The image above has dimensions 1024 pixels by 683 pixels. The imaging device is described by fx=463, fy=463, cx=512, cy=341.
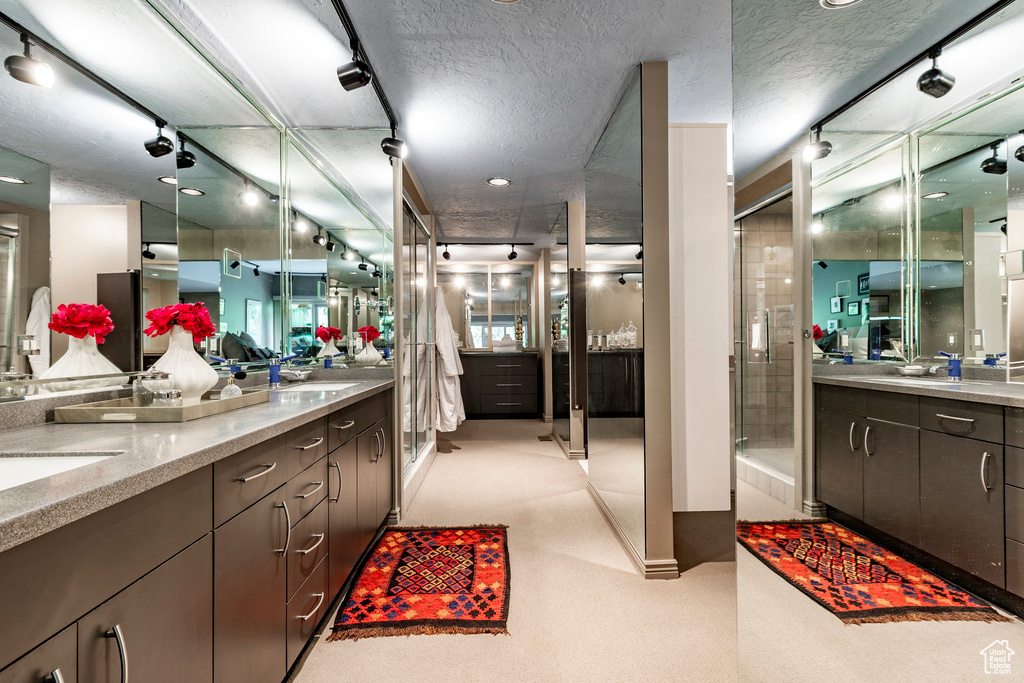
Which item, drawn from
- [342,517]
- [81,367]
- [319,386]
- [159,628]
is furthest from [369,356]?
[159,628]

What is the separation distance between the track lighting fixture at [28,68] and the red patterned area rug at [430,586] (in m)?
2.03

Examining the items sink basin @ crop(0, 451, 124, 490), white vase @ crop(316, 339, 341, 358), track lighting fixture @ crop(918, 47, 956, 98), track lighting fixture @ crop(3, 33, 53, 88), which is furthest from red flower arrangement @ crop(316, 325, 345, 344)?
track lighting fixture @ crop(918, 47, 956, 98)

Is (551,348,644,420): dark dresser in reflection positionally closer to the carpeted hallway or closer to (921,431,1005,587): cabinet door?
the carpeted hallway

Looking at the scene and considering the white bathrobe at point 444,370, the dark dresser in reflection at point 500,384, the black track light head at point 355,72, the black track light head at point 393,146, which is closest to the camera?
the black track light head at point 355,72

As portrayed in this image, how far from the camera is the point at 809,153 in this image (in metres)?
0.85

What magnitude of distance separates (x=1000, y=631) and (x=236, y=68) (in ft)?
10.3

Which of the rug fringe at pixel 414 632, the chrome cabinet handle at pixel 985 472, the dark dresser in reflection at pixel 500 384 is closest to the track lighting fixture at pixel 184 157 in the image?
the rug fringe at pixel 414 632

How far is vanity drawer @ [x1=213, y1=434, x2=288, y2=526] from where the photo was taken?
43.8 inches

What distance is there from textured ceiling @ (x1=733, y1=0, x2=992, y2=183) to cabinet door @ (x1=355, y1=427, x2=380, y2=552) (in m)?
2.06

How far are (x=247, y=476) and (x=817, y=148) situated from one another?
4.92 ft

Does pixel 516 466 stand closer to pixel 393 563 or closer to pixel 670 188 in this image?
pixel 393 563

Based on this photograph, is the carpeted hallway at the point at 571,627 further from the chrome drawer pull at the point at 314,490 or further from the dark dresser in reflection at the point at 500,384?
the dark dresser in reflection at the point at 500,384

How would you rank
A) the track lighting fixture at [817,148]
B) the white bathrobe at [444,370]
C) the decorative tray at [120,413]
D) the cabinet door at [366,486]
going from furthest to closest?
the white bathrobe at [444,370] < the cabinet door at [366,486] < the decorative tray at [120,413] < the track lighting fixture at [817,148]

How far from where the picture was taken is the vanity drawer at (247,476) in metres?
1.11
